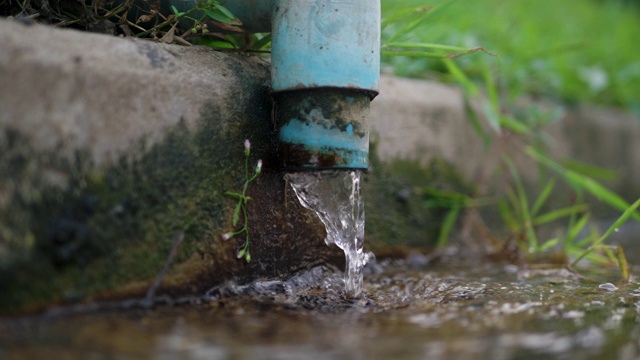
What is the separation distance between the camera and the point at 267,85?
5.28 feet

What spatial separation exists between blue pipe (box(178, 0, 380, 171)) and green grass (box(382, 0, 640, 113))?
583 millimetres

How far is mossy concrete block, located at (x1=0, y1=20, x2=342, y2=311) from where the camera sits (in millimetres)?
1146

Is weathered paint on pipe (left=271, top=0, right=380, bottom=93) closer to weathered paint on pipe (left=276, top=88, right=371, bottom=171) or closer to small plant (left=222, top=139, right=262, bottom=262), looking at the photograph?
weathered paint on pipe (left=276, top=88, right=371, bottom=171)

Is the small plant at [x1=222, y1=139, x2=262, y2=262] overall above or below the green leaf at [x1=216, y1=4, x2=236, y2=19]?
below

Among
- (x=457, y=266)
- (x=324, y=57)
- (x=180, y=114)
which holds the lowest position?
(x=457, y=266)

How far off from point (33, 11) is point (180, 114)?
17.4 inches

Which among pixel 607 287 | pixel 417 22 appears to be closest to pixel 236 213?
pixel 417 22

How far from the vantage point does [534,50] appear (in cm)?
290

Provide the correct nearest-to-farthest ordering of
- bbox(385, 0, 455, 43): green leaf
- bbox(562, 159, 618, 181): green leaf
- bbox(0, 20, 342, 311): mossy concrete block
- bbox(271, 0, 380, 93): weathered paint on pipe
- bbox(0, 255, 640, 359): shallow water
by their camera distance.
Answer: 1. bbox(0, 255, 640, 359): shallow water
2. bbox(0, 20, 342, 311): mossy concrete block
3. bbox(271, 0, 380, 93): weathered paint on pipe
4. bbox(385, 0, 455, 43): green leaf
5. bbox(562, 159, 618, 181): green leaf

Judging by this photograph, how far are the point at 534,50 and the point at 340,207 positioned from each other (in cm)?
162

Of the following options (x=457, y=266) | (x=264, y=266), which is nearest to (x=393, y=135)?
(x=457, y=266)

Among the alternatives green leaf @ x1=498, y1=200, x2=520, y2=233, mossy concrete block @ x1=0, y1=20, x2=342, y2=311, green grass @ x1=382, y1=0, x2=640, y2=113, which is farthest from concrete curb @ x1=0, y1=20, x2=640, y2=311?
green leaf @ x1=498, y1=200, x2=520, y2=233

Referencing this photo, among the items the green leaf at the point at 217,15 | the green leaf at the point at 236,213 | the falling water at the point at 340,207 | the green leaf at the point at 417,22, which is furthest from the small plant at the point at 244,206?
the green leaf at the point at 417,22

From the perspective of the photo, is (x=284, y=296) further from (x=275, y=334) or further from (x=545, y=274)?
(x=545, y=274)
